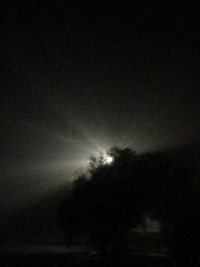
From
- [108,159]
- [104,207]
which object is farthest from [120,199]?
[108,159]

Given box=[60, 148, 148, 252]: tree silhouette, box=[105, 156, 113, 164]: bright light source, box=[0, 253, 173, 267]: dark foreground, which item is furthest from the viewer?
box=[105, 156, 113, 164]: bright light source

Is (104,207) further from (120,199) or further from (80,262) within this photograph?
(80,262)

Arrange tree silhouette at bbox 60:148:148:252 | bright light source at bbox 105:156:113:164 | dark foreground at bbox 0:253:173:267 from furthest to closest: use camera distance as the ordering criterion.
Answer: bright light source at bbox 105:156:113:164 → tree silhouette at bbox 60:148:148:252 → dark foreground at bbox 0:253:173:267

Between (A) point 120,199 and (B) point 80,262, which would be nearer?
(B) point 80,262

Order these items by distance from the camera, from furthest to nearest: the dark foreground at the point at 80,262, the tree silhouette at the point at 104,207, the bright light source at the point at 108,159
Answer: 1. the bright light source at the point at 108,159
2. the tree silhouette at the point at 104,207
3. the dark foreground at the point at 80,262

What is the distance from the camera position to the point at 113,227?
113 feet

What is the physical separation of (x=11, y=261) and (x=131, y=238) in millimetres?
8960

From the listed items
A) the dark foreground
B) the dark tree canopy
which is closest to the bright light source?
the dark tree canopy

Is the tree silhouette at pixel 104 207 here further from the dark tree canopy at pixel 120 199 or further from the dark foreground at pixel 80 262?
the dark foreground at pixel 80 262

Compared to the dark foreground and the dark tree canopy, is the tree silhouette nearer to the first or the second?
the dark tree canopy

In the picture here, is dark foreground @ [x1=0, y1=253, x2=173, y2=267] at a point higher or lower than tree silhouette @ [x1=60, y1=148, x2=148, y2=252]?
lower

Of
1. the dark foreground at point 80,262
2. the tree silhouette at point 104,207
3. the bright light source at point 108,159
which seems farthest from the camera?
the bright light source at point 108,159

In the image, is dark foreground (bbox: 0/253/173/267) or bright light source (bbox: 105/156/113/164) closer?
dark foreground (bbox: 0/253/173/267)

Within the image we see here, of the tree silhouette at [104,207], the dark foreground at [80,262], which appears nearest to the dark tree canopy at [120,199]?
the tree silhouette at [104,207]
